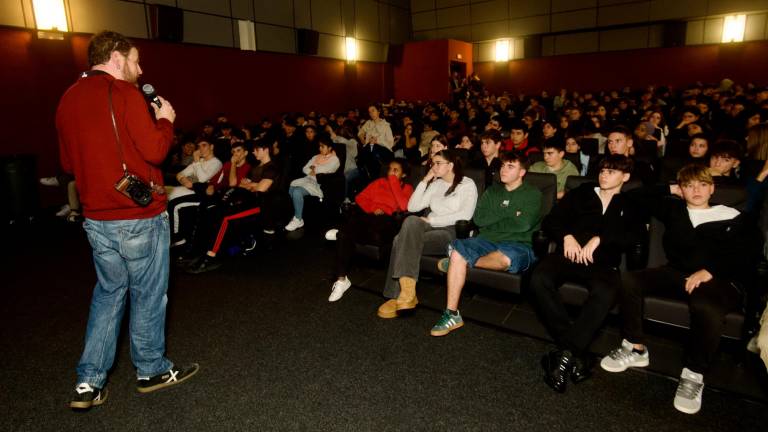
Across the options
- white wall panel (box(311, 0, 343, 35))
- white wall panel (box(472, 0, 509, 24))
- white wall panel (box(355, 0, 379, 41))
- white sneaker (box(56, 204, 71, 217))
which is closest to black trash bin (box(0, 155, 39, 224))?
white sneaker (box(56, 204, 71, 217))

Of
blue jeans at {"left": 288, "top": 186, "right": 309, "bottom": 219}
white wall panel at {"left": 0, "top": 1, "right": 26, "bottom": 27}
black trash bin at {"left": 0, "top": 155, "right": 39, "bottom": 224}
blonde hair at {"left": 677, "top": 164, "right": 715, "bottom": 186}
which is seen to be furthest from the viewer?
white wall panel at {"left": 0, "top": 1, "right": 26, "bottom": 27}

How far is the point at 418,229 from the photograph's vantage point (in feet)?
10.2

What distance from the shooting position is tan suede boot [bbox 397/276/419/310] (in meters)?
3.04

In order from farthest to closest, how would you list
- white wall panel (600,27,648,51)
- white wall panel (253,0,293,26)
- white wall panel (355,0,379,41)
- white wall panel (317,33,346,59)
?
white wall panel (600,27,648,51) < white wall panel (355,0,379,41) < white wall panel (317,33,346,59) < white wall panel (253,0,293,26)

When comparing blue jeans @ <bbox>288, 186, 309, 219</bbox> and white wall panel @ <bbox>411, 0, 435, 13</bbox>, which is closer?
blue jeans @ <bbox>288, 186, 309, 219</bbox>

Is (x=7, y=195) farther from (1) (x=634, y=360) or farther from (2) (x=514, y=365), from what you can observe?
(1) (x=634, y=360)

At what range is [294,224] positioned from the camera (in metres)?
5.30

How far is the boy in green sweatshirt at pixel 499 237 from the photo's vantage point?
2.82 meters

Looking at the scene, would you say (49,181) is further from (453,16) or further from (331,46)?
(453,16)

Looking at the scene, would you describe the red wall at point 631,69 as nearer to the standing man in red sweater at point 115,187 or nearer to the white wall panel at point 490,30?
the white wall panel at point 490,30

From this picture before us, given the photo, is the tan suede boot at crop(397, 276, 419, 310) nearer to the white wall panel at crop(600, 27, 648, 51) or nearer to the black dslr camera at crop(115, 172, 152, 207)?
the black dslr camera at crop(115, 172, 152, 207)

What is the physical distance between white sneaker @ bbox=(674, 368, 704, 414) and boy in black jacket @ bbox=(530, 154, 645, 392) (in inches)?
15.7

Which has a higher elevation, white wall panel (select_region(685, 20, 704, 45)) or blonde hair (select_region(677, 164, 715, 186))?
white wall panel (select_region(685, 20, 704, 45))

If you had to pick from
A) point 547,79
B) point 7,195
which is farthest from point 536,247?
point 547,79
